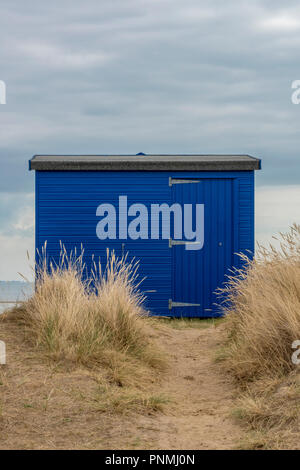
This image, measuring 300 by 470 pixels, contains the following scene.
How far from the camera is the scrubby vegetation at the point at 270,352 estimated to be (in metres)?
4.83

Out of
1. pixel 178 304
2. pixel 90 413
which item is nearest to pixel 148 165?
pixel 178 304

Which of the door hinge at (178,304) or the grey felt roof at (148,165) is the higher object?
the grey felt roof at (148,165)

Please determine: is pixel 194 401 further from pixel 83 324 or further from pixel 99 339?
pixel 83 324

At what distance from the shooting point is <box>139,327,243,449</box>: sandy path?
469 cm

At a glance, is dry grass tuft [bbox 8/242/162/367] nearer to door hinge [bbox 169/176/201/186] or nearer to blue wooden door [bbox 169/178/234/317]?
blue wooden door [bbox 169/178/234/317]

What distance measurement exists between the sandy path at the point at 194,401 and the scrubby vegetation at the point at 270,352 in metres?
0.20

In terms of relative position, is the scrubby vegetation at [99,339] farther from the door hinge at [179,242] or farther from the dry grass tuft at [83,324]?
the door hinge at [179,242]

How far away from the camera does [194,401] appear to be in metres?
6.06

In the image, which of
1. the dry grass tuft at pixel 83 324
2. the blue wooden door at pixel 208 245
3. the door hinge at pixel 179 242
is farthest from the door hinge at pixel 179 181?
the dry grass tuft at pixel 83 324

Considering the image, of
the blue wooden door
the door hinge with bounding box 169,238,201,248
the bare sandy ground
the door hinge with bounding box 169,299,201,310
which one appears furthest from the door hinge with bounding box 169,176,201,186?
the bare sandy ground

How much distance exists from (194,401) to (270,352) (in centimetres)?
94

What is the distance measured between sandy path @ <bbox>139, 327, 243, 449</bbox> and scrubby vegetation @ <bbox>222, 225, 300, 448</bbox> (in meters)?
0.20

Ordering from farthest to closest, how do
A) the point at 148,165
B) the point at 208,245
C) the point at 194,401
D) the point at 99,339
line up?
the point at 208,245 → the point at 148,165 → the point at 99,339 → the point at 194,401
